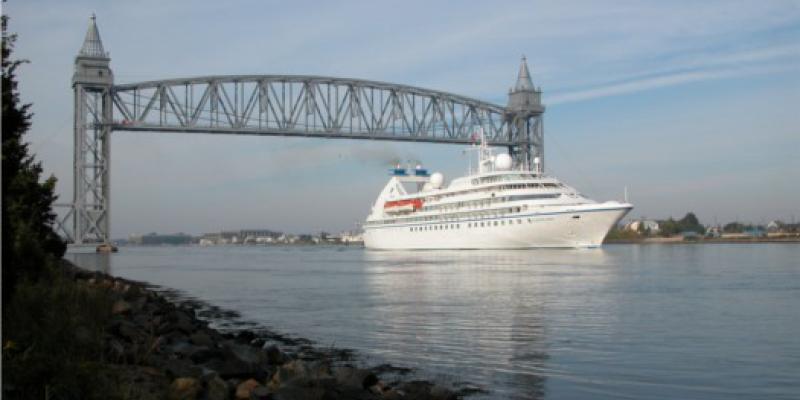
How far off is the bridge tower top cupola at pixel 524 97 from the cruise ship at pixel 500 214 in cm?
1221

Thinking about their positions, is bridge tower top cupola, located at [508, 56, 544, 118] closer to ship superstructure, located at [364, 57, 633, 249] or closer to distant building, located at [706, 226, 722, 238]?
ship superstructure, located at [364, 57, 633, 249]

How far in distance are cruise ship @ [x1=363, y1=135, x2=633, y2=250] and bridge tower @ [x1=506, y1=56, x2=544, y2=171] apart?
394 inches

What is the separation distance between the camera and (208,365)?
29.9ft

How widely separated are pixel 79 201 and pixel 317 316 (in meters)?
57.0

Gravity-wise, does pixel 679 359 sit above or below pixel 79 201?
below

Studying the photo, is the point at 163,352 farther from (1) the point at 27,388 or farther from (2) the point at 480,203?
(2) the point at 480,203

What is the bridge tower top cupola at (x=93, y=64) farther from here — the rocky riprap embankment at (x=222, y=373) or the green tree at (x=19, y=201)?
the rocky riprap embankment at (x=222, y=373)

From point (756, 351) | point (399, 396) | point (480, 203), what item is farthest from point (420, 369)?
point (480, 203)

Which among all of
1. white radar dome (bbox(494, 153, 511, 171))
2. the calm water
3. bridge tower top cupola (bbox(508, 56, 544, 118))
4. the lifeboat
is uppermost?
bridge tower top cupola (bbox(508, 56, 544, 118))

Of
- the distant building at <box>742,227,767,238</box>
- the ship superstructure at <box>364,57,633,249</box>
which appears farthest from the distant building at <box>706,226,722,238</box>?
the ship superstructure at <box>364,57,633,249</box>

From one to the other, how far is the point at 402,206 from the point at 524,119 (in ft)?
63.3

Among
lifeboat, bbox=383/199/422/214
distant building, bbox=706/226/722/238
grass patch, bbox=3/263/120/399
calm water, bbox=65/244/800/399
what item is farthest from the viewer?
distant building, bbox=706/226/722/238

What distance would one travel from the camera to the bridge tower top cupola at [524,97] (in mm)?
93312

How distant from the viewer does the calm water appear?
10578mm
